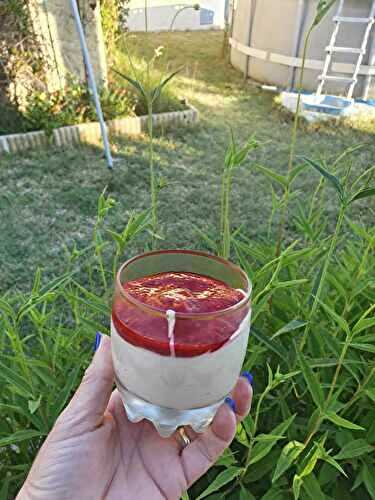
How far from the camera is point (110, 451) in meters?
0.90

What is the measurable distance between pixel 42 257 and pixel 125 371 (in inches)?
83.5

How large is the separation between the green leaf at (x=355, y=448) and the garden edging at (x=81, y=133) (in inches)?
140

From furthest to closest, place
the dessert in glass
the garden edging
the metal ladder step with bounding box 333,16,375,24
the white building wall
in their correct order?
the white building wall < the metal ladder step with bounding box 333,16,375,24 < the garden edging < the dessert in glass

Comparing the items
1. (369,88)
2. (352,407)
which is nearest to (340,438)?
(352,407)

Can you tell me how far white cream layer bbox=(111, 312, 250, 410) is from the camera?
2.08 ft

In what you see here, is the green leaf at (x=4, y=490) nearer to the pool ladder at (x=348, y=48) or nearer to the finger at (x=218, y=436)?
the finger at (x=218, y=436)

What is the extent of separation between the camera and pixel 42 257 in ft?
8.79

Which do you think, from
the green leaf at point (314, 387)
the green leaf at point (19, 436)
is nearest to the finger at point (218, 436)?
the green leaf at point (314, 387)

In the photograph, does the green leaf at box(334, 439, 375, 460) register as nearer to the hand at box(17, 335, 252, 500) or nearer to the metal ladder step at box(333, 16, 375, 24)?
the hand at box(17, 335, 252, 500)

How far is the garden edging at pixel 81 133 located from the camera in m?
3.85

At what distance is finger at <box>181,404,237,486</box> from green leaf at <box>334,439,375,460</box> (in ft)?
0.91

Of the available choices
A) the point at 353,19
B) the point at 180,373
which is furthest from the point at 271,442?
the point at 353,19

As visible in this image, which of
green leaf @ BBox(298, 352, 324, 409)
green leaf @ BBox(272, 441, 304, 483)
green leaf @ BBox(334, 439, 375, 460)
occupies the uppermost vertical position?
green leaf @ BBox(298, 352, 324, 409)

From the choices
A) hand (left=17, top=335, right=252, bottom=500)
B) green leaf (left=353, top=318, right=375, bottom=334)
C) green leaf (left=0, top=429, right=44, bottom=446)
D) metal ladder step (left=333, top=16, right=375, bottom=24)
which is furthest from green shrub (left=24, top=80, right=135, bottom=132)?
green leaf (left=353, top=318, right=375, bottom=334)
